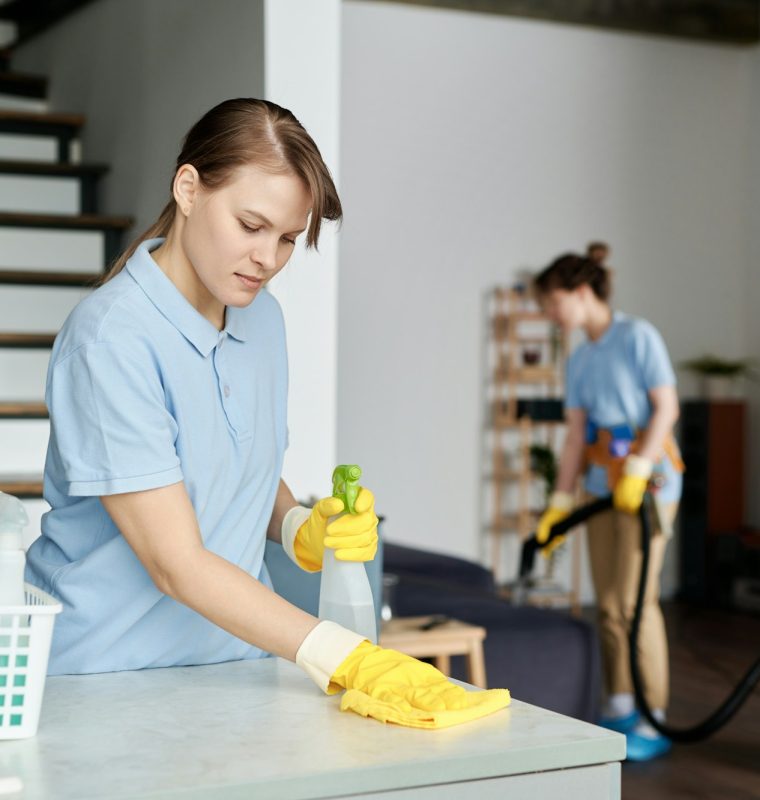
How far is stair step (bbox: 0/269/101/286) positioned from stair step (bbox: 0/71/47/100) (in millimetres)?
1401

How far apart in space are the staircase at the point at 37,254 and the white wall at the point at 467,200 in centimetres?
195

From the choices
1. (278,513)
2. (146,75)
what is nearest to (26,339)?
(146,75)

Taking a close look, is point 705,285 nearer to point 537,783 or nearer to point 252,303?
point 252,303

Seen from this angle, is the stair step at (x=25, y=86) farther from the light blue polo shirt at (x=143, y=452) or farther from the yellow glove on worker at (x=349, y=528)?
the yellow glove on worker at (x=349, y=528)

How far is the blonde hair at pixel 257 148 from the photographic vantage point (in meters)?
1.56

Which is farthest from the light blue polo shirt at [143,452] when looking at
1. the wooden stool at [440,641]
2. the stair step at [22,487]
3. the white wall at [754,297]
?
the white wall at [754,297]

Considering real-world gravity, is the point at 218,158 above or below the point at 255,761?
above

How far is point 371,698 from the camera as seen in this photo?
136cm

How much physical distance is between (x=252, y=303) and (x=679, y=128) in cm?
587

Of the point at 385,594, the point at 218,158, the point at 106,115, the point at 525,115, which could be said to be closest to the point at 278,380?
the point at 218,158

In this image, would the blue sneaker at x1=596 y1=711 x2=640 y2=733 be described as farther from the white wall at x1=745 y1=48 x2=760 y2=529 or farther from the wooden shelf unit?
the white wall at x1=745 y1=48 x2=760 y2=529

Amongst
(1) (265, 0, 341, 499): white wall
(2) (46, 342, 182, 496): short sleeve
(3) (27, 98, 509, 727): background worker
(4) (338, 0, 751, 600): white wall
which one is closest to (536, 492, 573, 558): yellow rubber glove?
(1) (265, 0, 341, 499): white wall

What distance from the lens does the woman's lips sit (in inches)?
62.5

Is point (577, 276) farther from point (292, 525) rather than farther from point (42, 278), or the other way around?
point (292, 525)
